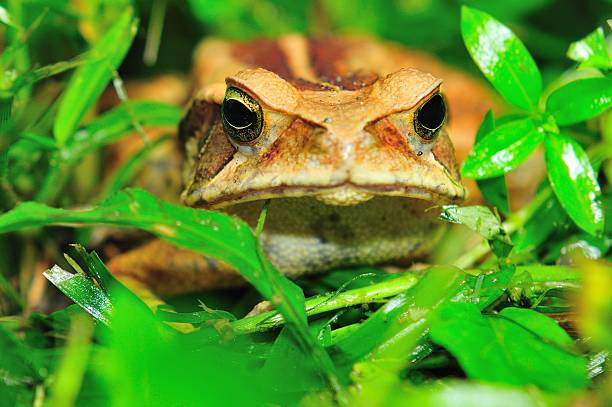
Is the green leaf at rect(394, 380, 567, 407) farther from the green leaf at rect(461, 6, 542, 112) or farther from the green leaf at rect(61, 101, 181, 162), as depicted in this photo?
the green leaf at rect(61, 101, 181, 162)

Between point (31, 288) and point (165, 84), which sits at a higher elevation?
point (165, 84)

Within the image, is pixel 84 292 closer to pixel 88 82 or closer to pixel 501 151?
pixel 88 82

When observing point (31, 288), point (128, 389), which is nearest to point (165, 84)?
point (31, 288)

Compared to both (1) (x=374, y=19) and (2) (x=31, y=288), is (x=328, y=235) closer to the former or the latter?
(2) (x=31, y=288)

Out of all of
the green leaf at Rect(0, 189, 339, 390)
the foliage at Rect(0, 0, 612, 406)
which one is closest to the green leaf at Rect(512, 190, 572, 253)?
the foliage at Rect(0, 0, 612, 406)

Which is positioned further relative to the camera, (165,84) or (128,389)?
(165,84)

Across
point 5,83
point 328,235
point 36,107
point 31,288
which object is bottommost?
point 31,288
